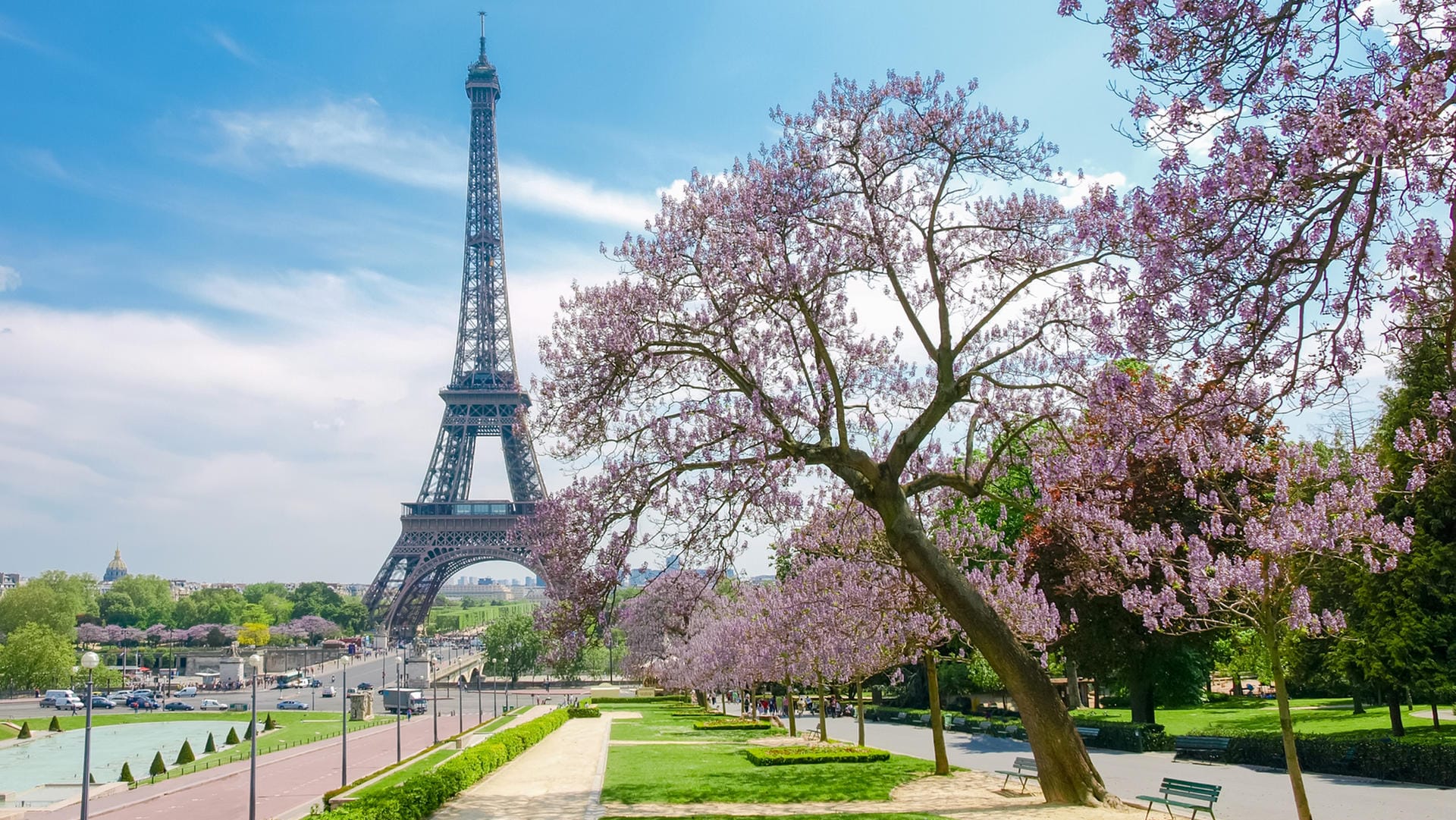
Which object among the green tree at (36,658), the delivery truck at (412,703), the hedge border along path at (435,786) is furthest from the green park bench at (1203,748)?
the green tree at (36,658)

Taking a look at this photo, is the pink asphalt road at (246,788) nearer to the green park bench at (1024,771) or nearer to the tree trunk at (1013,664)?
the green park bench at (1024,771)

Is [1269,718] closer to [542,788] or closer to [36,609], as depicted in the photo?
[542,788]

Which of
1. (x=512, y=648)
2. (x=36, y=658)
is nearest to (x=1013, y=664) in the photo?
(x=36, y=658)

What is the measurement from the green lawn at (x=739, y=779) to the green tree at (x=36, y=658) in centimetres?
6322

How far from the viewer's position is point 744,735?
34.8m

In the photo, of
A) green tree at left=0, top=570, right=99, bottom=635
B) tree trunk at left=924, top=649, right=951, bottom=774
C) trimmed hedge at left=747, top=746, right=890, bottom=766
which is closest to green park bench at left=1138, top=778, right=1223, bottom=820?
tree trunk at left=924, top=649, right=951, bottom=774

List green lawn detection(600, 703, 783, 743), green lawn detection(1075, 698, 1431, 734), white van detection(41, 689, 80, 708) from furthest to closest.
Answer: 1. white van detection(41, 689, 80, 708)
2. green lawn detection(600, 703, 783, 743)
3. green lawn detection(1075, 698, 1431, 734)

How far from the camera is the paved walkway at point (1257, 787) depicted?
52.4 ft

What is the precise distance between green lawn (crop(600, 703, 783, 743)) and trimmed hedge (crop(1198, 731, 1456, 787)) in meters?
14.6

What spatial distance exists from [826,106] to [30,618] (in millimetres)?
104083

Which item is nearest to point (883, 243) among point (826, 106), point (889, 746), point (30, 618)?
point (826, 106)

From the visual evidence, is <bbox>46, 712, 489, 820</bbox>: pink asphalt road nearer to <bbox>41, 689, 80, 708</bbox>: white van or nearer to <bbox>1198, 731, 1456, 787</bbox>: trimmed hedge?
<bbox>1198, 731, 1456, 787</bbox>: trimmed hedge

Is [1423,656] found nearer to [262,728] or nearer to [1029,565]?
[1029,565]

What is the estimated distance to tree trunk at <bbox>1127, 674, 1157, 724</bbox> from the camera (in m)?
31.6
